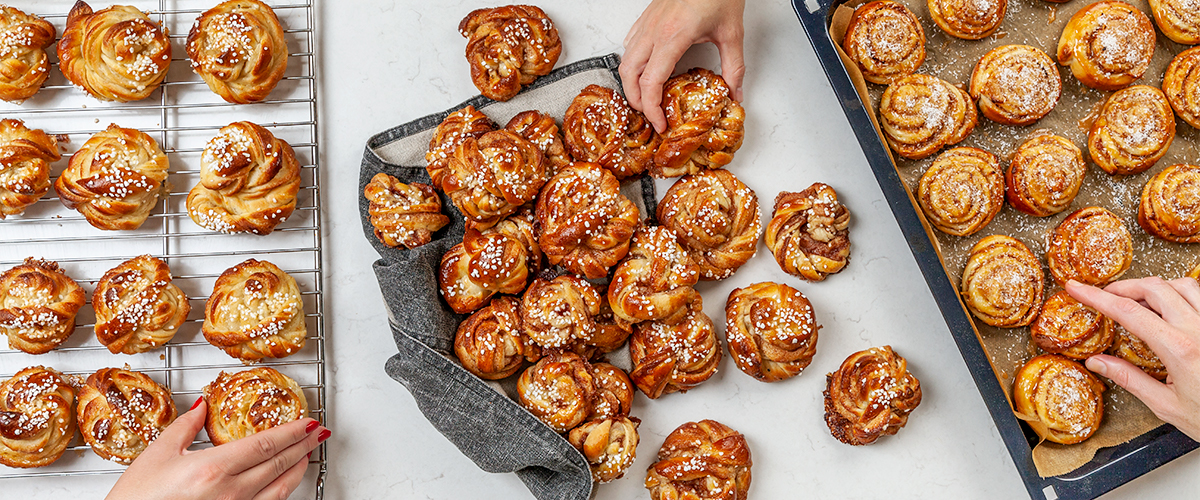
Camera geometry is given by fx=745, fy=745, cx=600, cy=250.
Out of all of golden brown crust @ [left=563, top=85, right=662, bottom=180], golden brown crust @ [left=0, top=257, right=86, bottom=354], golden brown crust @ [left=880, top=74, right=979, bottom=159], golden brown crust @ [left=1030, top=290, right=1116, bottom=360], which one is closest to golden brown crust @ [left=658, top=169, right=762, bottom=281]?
golden brown crust @ [left=563, top=85, right=662, bottom=180]

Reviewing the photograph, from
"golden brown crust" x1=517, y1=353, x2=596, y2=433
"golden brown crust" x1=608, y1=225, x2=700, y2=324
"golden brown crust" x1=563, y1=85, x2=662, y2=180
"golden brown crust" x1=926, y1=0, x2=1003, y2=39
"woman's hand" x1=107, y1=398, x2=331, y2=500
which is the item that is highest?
"golden brown crust" x1=926, y1=0, x2=1003, y2=39

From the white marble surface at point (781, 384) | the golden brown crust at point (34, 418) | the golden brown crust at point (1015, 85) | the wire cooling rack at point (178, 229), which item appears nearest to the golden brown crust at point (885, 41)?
the golden brown crust at point (1015, 85)

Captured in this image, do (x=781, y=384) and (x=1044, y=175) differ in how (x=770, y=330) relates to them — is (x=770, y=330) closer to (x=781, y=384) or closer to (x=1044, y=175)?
(x=781, y=384)

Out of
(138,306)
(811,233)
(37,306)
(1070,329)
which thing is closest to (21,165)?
(37,306)

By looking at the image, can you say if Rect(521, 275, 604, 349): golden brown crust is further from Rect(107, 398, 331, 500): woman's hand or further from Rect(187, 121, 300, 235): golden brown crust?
Rect(187, 121, 300, 235): golden brown crust

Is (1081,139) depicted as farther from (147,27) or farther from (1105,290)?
(147,27)

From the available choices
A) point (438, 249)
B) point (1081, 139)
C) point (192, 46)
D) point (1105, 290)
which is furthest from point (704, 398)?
point (192, 46)
